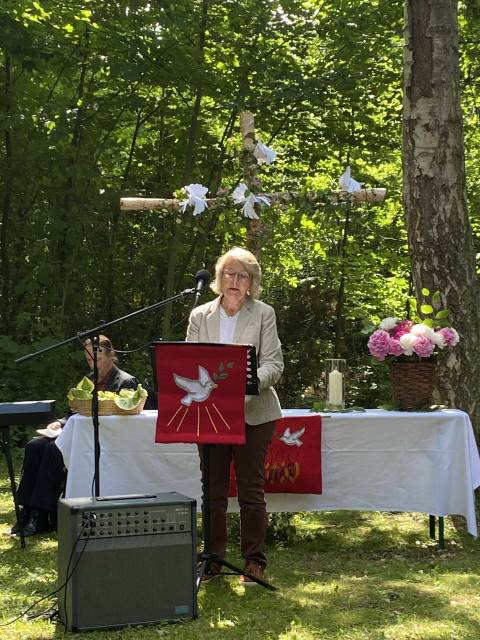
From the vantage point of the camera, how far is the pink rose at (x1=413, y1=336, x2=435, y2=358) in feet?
16.8

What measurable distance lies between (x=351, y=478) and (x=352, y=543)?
523 millimetres

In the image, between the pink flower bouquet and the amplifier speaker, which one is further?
the pink flower bouquet

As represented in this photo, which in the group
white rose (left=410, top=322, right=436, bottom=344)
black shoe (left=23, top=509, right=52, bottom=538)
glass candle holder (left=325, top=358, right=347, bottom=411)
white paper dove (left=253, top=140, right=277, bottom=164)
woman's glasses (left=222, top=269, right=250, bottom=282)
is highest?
white paper dove (left=253, top=140, right=277, bottom=164)

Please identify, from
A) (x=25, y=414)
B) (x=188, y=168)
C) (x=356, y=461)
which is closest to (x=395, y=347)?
(x=356, y=461)

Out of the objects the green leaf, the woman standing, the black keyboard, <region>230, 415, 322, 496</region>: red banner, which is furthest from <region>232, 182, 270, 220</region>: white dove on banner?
the black keyboard

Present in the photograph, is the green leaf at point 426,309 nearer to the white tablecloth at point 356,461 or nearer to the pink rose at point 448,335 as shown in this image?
the pink rose at point 448,335

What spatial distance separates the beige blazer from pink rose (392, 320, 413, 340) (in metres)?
1.13

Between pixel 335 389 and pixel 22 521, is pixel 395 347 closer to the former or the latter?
pixel 335 389

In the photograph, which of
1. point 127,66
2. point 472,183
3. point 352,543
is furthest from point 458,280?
point 472,183

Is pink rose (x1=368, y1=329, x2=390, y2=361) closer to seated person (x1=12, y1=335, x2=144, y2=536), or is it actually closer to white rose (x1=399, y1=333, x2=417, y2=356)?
white rose (x1=399, y1=333, x2=417, y2=356)

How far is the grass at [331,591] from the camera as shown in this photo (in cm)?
358

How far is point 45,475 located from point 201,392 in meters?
1.91

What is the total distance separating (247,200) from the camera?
571cm

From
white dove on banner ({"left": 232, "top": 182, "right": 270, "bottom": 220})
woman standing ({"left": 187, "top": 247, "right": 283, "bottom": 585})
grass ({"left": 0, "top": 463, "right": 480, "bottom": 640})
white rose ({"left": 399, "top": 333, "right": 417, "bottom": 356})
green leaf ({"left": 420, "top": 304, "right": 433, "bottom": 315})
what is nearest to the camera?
grass ({"left": 0, "top": 463, "right": 480, "bottom": 640})
